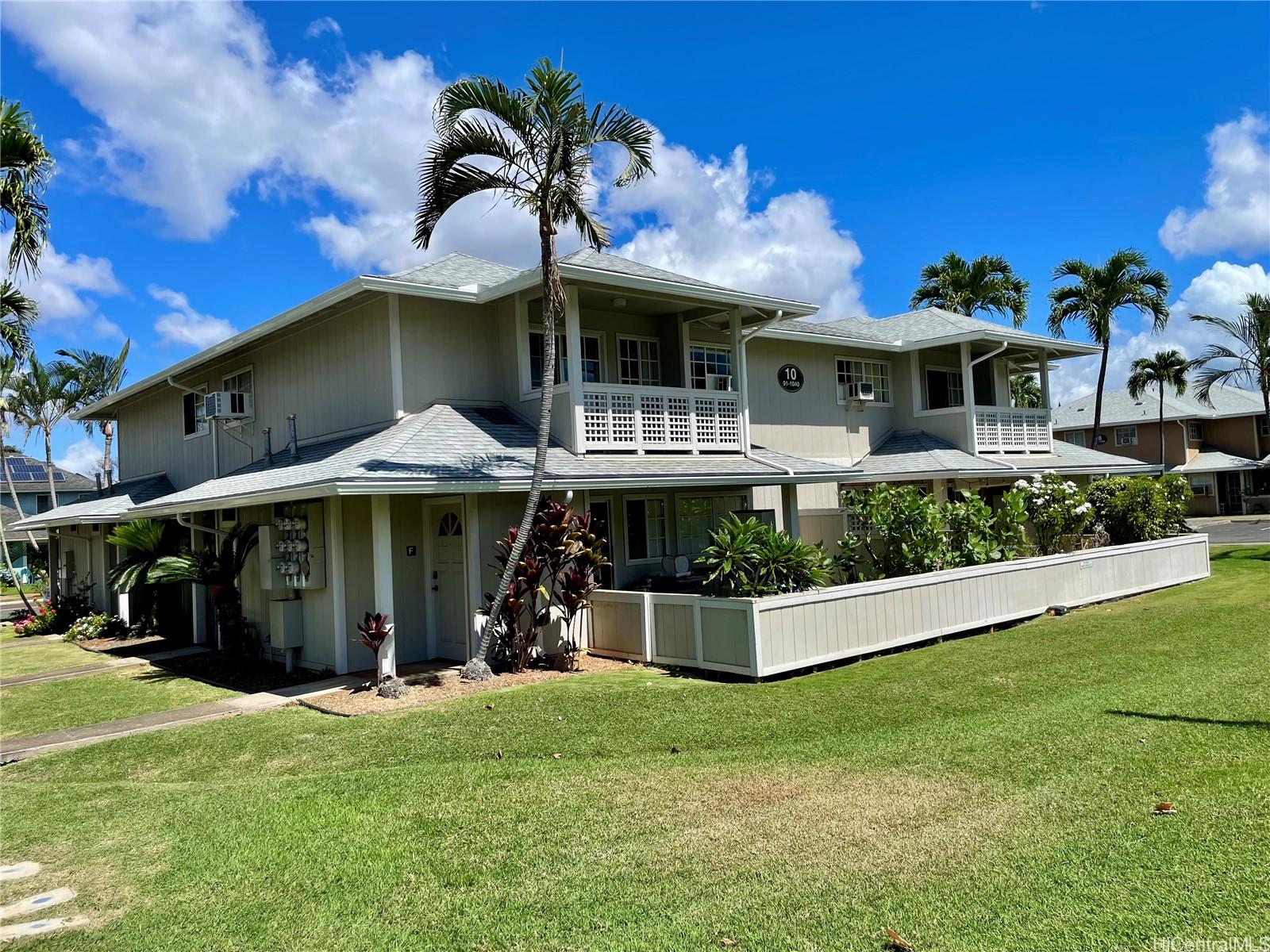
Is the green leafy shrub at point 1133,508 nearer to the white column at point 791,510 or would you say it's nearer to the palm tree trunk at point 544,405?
the white column at point 791,510

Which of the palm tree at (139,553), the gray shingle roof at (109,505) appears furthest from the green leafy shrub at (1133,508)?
the gray shingle roof at (109,505)

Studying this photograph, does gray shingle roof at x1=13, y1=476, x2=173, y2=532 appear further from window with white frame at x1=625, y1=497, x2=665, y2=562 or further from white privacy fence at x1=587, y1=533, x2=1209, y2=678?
A: white privacy fence at x1=587, y1=533, x2=1209, y2=678

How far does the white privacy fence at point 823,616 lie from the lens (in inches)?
424

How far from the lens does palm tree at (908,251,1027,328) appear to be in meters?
33.8

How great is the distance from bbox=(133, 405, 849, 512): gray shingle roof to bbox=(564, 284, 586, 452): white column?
1.17ft

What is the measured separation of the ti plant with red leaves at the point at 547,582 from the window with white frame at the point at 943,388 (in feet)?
44.5

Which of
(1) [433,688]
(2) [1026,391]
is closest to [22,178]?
(1) [433,688]

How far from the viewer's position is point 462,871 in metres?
5.11

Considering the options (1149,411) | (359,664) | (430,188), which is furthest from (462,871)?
(1149,411)

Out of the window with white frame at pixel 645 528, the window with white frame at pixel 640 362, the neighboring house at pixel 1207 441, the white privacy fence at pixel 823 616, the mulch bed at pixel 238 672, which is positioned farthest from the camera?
the neighboring house at pixel 1207 441

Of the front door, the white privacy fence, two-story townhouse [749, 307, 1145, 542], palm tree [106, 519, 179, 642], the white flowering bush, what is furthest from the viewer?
two-story townhouse [749, 307, 1145, 542]

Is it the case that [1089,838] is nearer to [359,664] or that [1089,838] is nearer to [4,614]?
[359,664]

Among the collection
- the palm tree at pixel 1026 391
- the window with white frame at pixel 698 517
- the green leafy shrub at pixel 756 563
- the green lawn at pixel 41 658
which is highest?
the palm tree at pixel 1026 391

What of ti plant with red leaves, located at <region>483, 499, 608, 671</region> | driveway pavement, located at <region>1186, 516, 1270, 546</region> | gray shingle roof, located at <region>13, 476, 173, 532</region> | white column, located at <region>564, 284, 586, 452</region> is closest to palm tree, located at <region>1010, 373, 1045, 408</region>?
driveway pavement, located at <region>1186, 516, 1270, 546</region>
